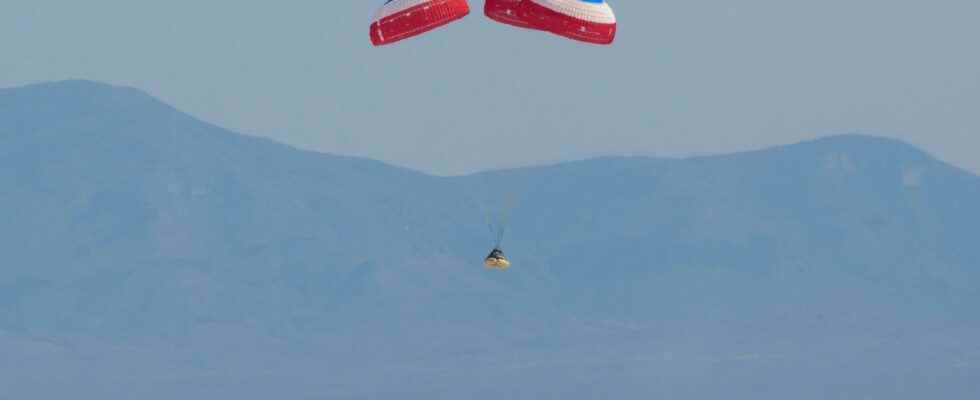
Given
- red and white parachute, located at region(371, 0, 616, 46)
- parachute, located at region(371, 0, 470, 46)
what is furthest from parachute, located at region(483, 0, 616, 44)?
parachute, located at region(371, 0, 470, 46)

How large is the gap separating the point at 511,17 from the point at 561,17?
1432 millimetres

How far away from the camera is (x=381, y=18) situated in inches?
2566

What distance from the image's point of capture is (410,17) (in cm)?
6431

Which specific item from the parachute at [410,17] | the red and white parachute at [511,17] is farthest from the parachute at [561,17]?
the parachute at [410,17]

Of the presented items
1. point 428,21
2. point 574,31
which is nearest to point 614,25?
point 574,31

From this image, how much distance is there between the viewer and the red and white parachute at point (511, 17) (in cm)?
6384

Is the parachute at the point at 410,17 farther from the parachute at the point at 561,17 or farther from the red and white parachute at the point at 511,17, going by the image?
the parachute at the point at 561,17

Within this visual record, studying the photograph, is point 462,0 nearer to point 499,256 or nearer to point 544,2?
point 544,2

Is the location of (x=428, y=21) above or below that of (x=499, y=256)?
above

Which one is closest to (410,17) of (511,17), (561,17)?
(511,17)

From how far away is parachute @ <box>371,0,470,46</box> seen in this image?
6372 cm

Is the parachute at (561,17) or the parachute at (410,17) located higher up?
the parachute at (561,17)

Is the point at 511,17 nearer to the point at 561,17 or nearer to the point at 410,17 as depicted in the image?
the point at 561,17

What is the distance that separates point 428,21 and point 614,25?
563 cm
